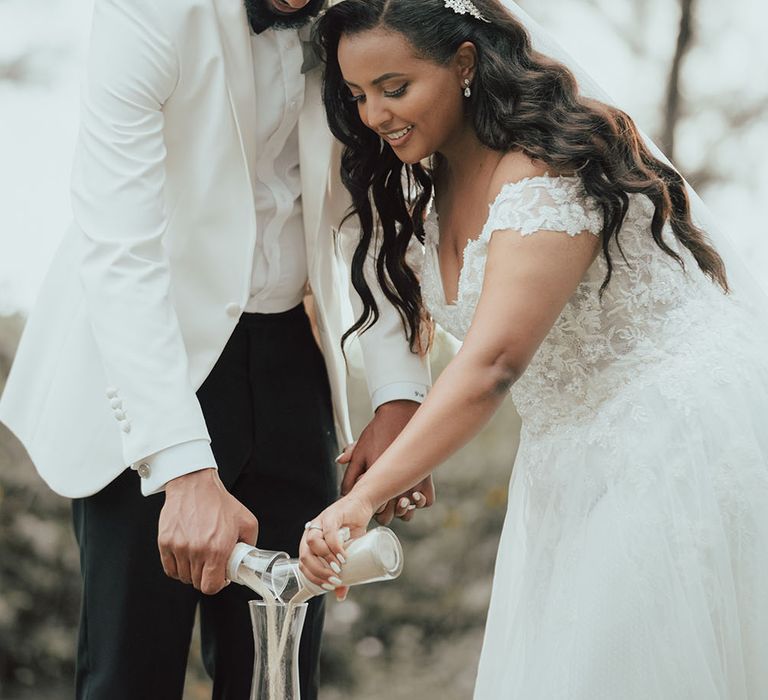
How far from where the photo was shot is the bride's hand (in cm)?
168

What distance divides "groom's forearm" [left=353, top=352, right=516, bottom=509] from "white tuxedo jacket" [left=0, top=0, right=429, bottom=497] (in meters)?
0.31

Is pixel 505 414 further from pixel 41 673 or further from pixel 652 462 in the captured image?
pixel 652 462

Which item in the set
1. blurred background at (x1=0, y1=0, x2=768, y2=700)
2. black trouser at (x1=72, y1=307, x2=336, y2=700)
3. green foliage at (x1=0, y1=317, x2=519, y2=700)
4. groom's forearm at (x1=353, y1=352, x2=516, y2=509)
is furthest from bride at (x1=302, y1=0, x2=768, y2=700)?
green foliage at (x1=0, y1=317, x2=519, y2=700)

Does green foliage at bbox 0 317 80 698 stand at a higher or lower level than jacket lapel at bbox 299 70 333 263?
lower

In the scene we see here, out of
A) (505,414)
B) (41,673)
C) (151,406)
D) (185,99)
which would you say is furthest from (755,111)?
(41,673)

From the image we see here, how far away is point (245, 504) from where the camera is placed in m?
2.28

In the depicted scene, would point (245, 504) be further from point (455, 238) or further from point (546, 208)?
point (546, 208)

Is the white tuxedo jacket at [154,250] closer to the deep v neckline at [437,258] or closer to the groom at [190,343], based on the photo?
the groom at [190,343]

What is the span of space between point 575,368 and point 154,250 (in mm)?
725

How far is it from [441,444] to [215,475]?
0.36 metres

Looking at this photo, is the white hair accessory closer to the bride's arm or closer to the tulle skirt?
the bride's arm

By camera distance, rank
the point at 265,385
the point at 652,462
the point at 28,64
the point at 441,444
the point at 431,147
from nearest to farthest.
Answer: the point at 441,444, the point at 652,462, the point at 431,147, the point at 265,385, the point at 28,64

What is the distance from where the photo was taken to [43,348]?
2238mm


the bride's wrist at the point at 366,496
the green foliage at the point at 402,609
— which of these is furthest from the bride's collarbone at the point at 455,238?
the green foliage at the point at 402,609
